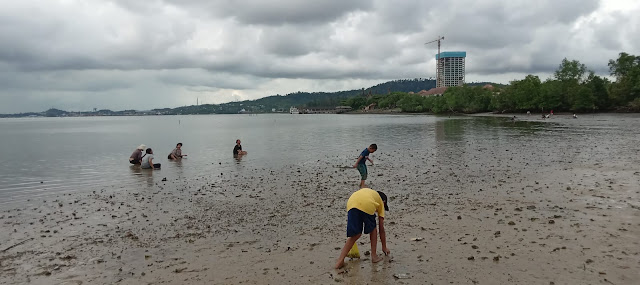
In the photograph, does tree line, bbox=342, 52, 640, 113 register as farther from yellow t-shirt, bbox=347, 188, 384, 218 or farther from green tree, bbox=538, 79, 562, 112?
yellow t-shirt, bbox=347, 188, 384, 218

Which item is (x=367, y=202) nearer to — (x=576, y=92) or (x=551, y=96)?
(x=576, y=92)

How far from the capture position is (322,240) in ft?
36.0

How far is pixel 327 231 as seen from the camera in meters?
11.8

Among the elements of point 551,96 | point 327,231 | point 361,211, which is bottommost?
point 327,231

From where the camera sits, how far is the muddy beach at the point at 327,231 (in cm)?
874

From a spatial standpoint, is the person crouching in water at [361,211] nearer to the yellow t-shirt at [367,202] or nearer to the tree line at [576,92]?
the yellow t-shirt at [367,202]

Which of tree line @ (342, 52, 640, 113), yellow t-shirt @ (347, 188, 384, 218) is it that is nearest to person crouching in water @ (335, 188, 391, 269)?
yellow t-shirt @ (347, 188, 384, 218)

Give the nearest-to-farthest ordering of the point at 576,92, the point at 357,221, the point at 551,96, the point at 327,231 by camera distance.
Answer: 1. the point at 357,221
2. the point at 327,231
3. the point at 576,92
4. the point at 551,96

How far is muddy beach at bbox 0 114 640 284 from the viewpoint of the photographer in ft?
28.7

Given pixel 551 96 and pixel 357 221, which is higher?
Result: pixel 551 96

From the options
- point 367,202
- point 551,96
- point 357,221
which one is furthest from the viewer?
point 551,96

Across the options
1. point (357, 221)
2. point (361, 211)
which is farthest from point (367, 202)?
point (357, 221)

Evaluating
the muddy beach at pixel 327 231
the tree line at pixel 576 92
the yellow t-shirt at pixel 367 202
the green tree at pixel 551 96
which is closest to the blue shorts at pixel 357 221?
the yellow t-shirt at pixel 367 202

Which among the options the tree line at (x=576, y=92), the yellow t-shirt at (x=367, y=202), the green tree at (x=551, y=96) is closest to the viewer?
the yellow t-shirt at (x=367, y=202)
